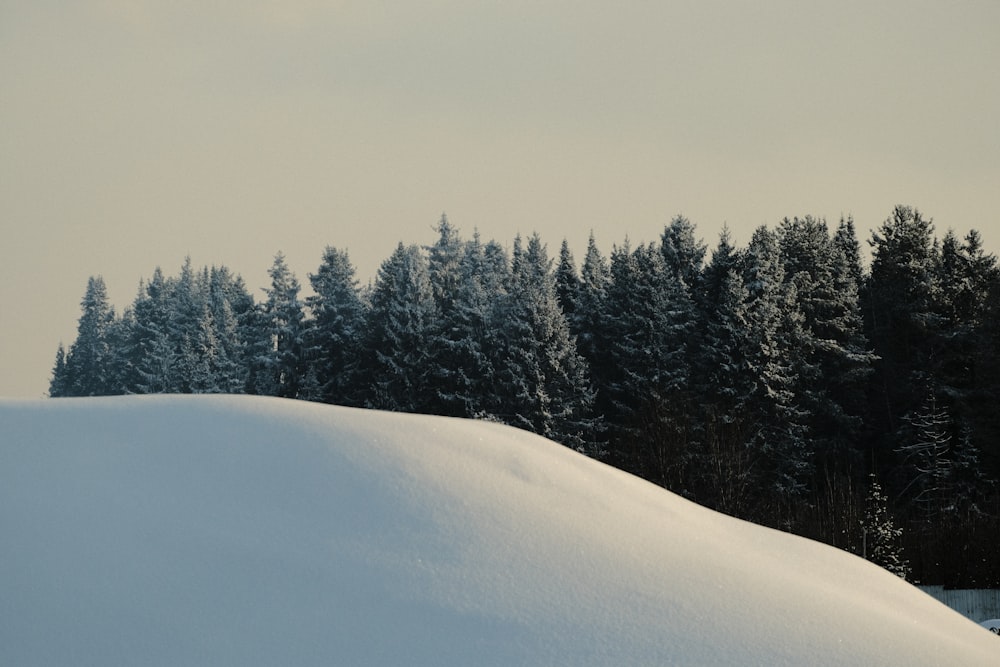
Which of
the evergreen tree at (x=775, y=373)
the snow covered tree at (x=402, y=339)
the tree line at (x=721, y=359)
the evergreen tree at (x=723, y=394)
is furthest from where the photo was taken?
the snow covered tree at (x=402, y=339)

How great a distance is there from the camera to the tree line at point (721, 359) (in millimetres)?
42344

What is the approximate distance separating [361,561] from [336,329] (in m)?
56.0

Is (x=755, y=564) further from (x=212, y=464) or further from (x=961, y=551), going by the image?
(x=961, y=551)

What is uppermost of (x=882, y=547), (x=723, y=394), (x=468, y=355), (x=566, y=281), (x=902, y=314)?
(x=566, y=281)

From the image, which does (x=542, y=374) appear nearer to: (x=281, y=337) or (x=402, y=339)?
(x=402, y=339)

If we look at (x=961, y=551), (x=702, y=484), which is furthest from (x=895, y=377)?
(x=961, y=551)

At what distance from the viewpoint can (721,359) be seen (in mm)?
47844

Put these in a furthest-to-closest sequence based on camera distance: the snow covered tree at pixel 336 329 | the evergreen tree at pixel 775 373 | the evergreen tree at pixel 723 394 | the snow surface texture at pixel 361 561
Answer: the snow covered tree at pixel 336 329 < the evergreen tree at pixel 775 373 < the evergreen tree at pixel 723 394 < the snow surface texture at pixel 361 561

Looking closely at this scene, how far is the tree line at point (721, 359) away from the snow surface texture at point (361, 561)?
2799 cm

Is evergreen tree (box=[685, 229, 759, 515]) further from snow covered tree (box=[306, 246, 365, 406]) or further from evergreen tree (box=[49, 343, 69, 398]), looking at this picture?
evergreen tree (box=[49, 343, 69, 398])

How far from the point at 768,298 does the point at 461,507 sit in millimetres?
44279

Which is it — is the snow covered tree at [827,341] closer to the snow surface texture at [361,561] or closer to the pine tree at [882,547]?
the pine tree at [882,547]

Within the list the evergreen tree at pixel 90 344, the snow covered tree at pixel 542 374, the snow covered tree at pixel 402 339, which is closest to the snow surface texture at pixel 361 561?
the snow covered tree at pixel 542 374

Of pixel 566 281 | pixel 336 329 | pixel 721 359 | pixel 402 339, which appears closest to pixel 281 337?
pixel 336 329
